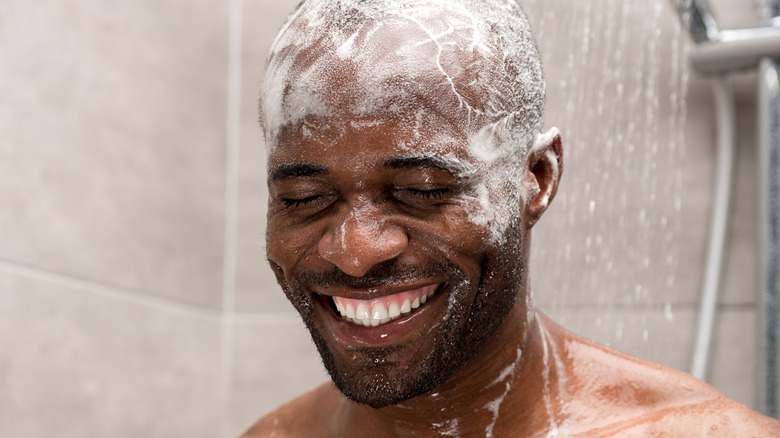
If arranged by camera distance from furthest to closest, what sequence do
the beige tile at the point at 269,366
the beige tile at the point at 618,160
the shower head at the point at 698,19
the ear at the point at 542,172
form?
1. the beige tile at the point at 269,366
2. the beige tile at the point at 618,160
3. the shower head at the point at 698,19
4. the ear at the point at 542,172

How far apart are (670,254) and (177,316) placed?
87 centimetres

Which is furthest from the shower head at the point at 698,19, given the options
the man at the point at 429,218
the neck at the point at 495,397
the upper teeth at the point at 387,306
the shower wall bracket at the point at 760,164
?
the upper teeth at the point at 387,306

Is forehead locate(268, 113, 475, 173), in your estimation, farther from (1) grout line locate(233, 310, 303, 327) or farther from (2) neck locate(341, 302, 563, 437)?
(1) grout line locate(233, 310, 303, 327)

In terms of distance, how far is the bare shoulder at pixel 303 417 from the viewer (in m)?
0.98

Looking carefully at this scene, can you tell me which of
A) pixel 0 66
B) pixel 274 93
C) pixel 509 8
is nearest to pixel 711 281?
pixel 509 8

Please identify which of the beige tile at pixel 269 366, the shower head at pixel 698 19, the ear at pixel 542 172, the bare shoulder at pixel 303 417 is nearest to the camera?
the ear at pixel 542 172

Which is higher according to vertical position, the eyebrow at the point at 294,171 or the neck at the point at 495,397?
the eyebrow at the point at 294,171

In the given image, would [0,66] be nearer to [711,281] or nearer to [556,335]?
[556,335]

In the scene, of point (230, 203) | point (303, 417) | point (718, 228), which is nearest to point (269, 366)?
point (230, 203)

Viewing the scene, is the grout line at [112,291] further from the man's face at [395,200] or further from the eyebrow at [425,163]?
the eyebrow at [425,163]

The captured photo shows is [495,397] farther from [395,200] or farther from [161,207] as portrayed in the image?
[161,207]

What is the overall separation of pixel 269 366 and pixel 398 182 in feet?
3.64

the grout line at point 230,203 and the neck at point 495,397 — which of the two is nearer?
the neck at point 495,397

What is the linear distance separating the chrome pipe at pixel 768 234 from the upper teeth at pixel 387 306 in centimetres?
68
